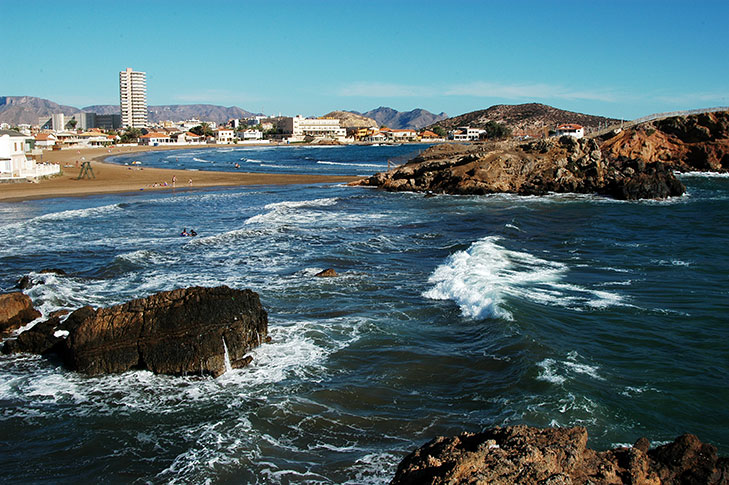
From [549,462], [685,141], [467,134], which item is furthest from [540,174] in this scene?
[467,134]

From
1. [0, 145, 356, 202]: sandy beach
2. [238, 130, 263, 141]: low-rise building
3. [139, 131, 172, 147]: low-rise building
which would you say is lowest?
[0, 145, 356, 202]: sandy beach

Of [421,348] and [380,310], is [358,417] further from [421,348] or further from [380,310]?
[380,310]

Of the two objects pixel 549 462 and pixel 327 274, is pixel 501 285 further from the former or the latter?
pixel 549 462

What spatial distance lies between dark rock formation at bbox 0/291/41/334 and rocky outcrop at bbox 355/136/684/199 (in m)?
32.4

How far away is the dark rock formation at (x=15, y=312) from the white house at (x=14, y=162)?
38818 millimetres

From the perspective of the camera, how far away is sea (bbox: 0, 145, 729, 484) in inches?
344

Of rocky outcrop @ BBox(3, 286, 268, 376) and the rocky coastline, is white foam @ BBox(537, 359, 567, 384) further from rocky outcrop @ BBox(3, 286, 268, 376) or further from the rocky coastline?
the rocky coastline

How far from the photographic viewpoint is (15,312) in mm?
14047

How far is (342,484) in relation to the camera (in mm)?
7668

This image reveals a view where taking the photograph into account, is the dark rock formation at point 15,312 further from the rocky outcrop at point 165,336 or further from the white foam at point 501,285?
the white foam at point 501,285

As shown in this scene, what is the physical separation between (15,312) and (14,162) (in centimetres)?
4098

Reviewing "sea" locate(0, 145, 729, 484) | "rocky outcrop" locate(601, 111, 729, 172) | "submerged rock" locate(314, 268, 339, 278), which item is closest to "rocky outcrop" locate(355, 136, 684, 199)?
"rocky outcrop" locate(601, 111, 729, 172)

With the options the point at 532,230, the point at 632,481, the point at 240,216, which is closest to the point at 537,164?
the point at 532,230

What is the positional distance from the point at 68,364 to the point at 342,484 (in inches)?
274
